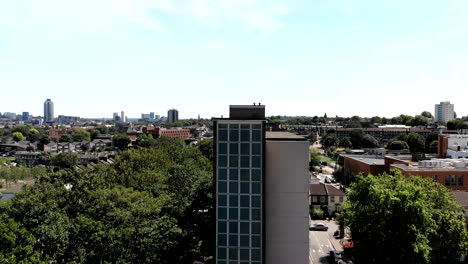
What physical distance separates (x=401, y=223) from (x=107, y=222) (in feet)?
58.3

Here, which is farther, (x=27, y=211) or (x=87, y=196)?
(x=87, y=196)

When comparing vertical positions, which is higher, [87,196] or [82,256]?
[87,196]

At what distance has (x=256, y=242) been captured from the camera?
20797 millimetres

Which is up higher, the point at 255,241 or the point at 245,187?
the point at 245,187

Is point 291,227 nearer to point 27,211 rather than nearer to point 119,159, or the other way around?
point 27,211

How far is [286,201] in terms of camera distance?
71.5 ft

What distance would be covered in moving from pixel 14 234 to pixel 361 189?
21368mm

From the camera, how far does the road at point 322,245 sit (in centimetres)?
3209

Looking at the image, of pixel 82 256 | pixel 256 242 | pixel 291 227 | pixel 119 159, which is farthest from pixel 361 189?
pixel 119 159

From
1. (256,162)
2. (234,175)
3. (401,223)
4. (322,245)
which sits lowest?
(322,245)

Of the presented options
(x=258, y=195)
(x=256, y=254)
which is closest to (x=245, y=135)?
(x=258, y=195)

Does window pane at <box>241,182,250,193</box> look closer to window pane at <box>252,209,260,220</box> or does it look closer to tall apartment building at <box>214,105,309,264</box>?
tall apartment building at <box>214,105,309,264</box>

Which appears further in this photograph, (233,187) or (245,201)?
(233,187)

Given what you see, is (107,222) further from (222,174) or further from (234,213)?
(234,213)
